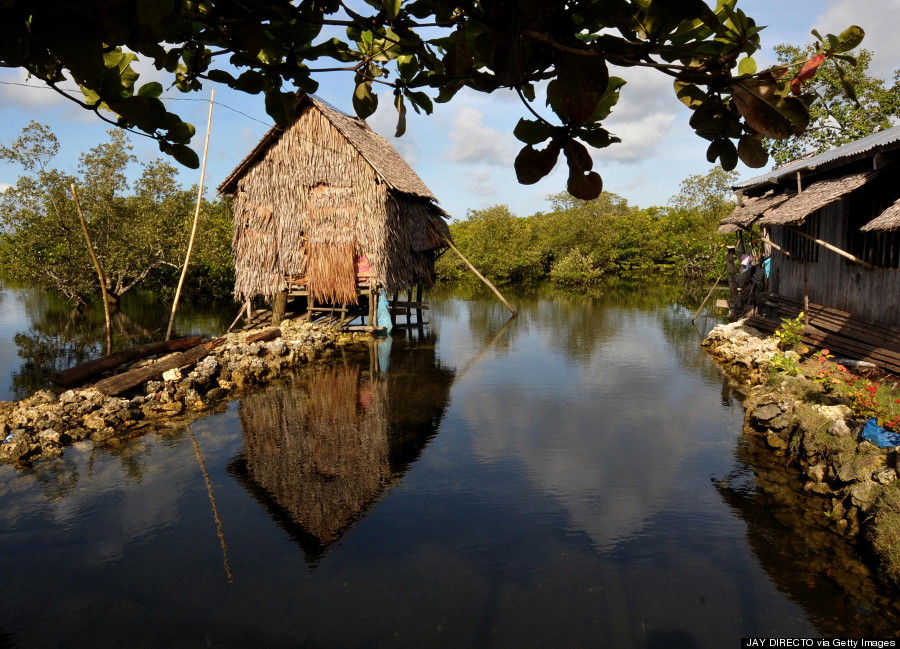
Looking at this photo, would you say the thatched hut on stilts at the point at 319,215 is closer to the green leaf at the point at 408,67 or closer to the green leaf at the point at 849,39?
the green leaf at the point at 408,67

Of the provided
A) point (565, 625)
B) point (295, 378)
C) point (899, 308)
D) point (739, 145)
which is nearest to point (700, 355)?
point (899, 308)

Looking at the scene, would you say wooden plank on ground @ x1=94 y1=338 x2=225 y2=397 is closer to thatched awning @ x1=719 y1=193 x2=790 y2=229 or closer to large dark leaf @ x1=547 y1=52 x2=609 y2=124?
large dark leaf @ x1=547 y1=52 x2=609 y2=124

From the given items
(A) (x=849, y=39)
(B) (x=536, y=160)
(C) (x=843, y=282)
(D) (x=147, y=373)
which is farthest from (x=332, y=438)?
(C) (x=843, y=282)

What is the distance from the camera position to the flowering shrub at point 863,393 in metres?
6.79

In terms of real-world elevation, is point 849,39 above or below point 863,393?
above

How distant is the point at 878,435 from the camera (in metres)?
6.07

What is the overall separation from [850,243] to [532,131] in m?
11.6

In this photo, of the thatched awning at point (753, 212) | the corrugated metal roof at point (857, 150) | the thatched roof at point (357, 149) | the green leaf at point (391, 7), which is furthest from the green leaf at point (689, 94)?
the thatched roof at point (357, 149)

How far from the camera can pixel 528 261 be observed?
3538cm

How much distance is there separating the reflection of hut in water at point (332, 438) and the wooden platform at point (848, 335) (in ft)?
23.8

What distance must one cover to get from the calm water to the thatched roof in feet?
25.9

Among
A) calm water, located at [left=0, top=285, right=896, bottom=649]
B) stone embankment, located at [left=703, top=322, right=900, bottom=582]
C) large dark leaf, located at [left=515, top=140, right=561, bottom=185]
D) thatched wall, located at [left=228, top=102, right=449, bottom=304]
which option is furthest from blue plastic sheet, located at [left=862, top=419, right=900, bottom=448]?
thatched wall, located at [left=228, top=102, right=449, bottom=304]

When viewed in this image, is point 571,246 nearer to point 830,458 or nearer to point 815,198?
point 815,198

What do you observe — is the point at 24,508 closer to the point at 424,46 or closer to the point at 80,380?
the point at 80,380
